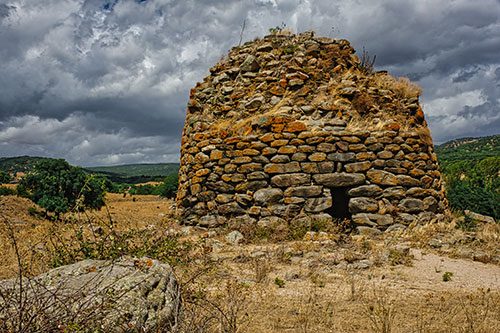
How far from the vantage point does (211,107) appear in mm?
9844

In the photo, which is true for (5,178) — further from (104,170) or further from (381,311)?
(104,170)

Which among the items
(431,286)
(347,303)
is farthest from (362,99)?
(347,303)

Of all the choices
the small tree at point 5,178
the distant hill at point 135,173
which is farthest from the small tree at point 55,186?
the distant hill at point 135,173

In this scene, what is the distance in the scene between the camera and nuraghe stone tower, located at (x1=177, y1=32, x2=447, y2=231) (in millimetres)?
8320

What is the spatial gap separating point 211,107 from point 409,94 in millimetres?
5050

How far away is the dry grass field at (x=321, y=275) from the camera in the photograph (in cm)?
375

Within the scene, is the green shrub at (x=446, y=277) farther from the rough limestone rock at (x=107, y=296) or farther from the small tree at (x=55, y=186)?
the small tree at (x=55, y=186)

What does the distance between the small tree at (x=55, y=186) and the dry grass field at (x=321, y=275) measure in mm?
4886

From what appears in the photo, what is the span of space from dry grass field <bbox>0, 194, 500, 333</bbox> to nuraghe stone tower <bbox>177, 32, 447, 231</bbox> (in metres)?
0.81

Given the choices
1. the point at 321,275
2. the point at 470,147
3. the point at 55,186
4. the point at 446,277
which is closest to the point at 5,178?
the point at 55,186

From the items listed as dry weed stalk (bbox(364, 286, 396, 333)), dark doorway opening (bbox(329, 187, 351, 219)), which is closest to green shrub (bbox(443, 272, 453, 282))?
dry weed stalk (bbox(364, 286, 396, 333))

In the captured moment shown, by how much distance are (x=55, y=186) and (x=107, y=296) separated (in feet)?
39.7

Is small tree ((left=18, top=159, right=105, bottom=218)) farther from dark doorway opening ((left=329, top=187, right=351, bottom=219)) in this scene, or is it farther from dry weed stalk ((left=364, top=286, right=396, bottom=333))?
dry weed stalk ((left=364, top=286, right=396, bottom=333))

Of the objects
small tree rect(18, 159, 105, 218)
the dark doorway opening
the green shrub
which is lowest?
the green shrub
